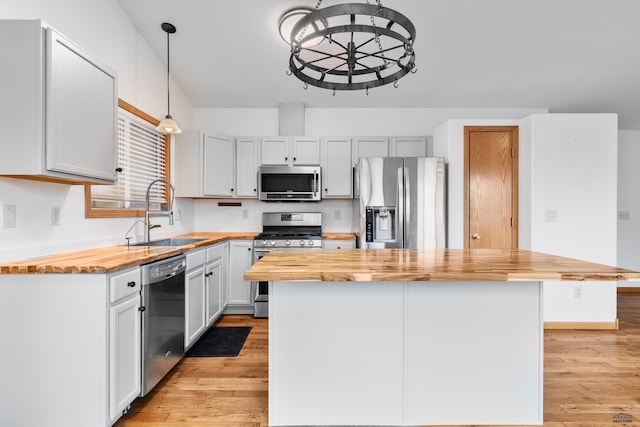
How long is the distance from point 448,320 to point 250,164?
298cm

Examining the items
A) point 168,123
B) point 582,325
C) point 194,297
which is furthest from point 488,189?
point 168,123

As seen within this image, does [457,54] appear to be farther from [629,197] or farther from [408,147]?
[629,197]

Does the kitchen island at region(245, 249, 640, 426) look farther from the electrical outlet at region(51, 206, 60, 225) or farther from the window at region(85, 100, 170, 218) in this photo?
the window at region(85, 100, 170, 218)

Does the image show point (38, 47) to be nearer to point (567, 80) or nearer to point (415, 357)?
point (415, 357)

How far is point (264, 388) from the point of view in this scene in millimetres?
2172

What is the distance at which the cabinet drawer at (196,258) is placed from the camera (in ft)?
8.64

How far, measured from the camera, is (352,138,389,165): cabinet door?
12.9 feet

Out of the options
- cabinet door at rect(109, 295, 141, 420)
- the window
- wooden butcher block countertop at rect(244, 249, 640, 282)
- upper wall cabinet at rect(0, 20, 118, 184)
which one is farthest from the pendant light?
wooden butcher block countertop at rect(244, 249, 640, 282)

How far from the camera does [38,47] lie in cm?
158

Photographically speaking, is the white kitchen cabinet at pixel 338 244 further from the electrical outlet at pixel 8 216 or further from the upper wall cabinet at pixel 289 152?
the electrical outlet at pixel 8 216

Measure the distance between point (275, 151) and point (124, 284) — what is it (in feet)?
8.30

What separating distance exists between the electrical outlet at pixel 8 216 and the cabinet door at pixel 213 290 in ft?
4.82

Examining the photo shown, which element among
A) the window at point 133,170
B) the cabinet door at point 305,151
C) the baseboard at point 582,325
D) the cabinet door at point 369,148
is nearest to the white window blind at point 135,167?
the window at point 133,170

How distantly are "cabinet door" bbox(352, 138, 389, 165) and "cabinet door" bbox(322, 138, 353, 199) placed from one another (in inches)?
3.4
